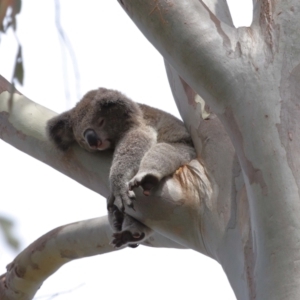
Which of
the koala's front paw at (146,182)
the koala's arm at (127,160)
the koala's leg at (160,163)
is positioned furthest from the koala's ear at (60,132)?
the koala's front paw at (146,182)

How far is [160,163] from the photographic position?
9.11 ft

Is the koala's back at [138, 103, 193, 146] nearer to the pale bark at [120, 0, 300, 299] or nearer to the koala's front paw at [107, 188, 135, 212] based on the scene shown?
the koala's front paw at [107, 188, 135, 212]

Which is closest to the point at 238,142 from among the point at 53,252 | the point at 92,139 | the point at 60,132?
Result: the point at 92,139

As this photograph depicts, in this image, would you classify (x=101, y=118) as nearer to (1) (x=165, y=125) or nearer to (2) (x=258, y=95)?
(1) (x=165, y=125)

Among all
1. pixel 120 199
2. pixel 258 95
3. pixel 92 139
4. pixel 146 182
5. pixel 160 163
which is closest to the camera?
pixel 258 95

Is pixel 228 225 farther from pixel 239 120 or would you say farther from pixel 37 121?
pixel 37 121

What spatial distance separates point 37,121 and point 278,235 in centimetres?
192

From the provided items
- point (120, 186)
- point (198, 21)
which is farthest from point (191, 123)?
point (198, 21)

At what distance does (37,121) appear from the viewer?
11.1 ft

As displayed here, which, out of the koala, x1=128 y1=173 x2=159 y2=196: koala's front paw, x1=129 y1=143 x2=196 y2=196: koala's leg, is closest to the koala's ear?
the koala

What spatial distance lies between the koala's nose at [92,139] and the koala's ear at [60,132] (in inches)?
3.3

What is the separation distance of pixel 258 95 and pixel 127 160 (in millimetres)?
1235

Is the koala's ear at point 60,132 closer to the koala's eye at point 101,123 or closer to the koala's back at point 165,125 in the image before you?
the koala's eye at point 101,123

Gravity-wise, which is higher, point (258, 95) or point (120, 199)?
point (258, 95)
